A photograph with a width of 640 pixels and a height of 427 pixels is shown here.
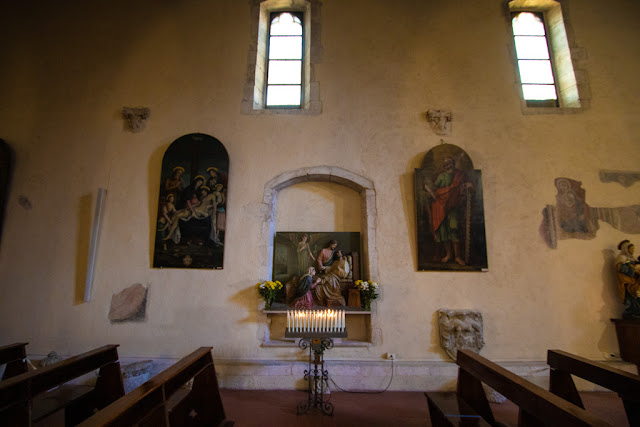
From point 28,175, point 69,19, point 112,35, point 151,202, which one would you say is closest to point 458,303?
point 151,202

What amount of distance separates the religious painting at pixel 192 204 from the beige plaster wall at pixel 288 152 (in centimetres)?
20

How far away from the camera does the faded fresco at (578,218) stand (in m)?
4.99

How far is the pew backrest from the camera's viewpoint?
1.70 metres

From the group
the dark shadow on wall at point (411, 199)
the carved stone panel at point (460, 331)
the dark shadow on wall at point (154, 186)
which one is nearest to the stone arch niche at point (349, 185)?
the dark shadow on wall at point (411, 199)

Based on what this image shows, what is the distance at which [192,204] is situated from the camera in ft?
16.6

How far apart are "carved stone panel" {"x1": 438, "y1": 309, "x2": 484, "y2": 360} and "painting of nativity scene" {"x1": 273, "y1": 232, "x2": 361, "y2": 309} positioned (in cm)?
147

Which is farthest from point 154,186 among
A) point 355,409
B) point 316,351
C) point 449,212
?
point 449,212

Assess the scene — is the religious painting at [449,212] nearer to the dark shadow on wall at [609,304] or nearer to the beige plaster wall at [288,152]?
the beige plaster wall at [288,152]

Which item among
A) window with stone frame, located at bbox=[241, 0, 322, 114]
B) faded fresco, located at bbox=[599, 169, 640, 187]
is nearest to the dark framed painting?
window with stone frame, located at bbox=[241, 0, 322, 114]

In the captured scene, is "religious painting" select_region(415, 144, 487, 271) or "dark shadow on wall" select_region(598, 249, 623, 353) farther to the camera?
"religious painting" select_region(415, 144, 487, 271)

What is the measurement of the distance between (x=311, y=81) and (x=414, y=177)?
251 centimetres

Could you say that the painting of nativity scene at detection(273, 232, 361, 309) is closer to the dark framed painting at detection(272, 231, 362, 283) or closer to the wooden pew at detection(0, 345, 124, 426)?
the dark framed painting at detection(272, 231, 362, 283)

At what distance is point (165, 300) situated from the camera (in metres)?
4.80

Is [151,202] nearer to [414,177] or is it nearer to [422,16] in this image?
[414,177]
